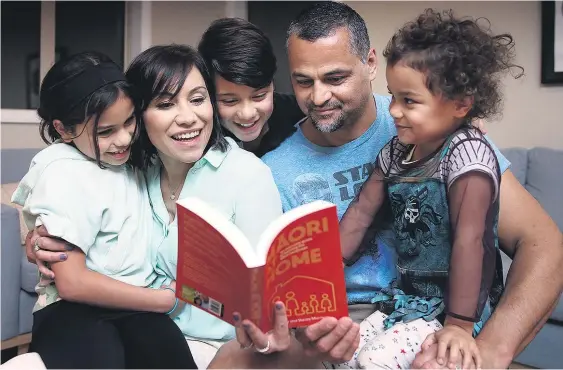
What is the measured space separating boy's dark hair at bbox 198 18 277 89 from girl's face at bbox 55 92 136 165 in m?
0.27

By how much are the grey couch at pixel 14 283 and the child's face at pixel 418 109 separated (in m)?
1.93

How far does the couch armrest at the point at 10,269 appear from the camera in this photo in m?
2.45

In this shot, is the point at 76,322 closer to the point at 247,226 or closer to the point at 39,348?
the point at 39,348

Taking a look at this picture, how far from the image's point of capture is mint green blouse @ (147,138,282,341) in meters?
1.25

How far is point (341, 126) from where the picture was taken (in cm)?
143

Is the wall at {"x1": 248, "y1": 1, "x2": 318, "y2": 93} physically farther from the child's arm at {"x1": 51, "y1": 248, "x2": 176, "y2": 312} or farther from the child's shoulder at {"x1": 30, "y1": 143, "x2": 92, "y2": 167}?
the child's arm at {"x1": 51, "y1": 248, "x2": 176, "y2": 312}

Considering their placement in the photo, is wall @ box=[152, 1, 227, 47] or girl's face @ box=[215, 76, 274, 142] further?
wall @ box=[152, 1, 227, 47]

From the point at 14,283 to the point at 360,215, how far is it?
6.14 feet

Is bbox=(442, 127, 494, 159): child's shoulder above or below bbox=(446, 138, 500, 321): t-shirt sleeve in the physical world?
above

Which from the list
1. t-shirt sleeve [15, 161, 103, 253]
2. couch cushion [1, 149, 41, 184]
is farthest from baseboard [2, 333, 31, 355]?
t-shirt sleeve [15, 161, 103, 253]

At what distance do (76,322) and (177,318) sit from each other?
217mm

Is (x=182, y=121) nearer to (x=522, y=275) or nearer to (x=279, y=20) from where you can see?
(x=522, y=275)

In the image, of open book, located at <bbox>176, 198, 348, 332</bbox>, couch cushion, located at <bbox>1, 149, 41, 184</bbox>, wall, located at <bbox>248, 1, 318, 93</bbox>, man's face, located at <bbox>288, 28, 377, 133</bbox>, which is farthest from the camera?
wall, located at <bbox>248, 1, 318, 93</bbox>

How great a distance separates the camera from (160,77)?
127 centimetres
